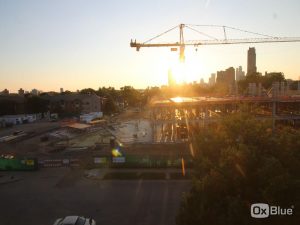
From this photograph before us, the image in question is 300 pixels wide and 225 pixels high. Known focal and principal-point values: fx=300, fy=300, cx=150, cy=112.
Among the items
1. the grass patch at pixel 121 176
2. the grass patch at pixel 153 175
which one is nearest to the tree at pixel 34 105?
the grass patch at pixel 121 176

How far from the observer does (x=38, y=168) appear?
25984mm

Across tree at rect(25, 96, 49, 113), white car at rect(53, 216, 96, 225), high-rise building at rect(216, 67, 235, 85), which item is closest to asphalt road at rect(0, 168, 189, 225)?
white car at rect(53, 216, 96, 225)

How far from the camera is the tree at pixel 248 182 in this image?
8.59m

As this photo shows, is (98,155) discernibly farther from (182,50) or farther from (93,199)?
(182,50)

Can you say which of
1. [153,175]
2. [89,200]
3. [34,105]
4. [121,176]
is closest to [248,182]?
[89,200]

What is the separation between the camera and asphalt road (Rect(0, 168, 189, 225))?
1620 centimetres

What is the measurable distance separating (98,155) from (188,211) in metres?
17.9

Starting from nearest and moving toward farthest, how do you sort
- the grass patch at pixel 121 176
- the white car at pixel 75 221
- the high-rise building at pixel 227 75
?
1. the white car at pixel 75 221
2. the grass patch at pixel 121 176
3. the high-rise building at pixel 227 75

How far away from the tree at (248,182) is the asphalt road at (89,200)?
21.2 feet

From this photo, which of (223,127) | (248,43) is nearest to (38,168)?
(223,127)

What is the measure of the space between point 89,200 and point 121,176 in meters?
4.60

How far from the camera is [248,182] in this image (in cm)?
940

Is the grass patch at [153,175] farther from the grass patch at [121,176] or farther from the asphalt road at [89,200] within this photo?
the asphalt road at [89,200]

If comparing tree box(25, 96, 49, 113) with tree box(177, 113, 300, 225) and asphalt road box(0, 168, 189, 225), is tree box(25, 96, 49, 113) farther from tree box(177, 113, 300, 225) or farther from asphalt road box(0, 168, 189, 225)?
tree box(177, 113, 300, 225)
